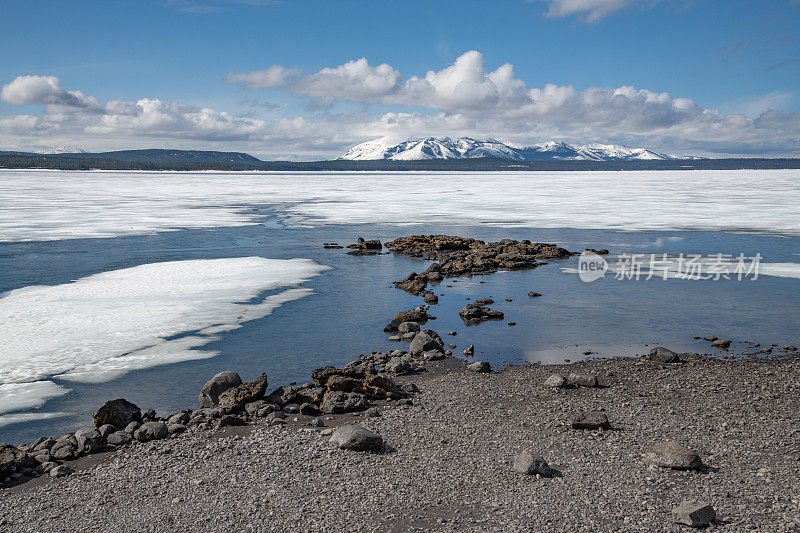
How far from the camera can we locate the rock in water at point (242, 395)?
754 cm

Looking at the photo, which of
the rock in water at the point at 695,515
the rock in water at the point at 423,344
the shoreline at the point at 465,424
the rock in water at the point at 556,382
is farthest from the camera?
the rock in water at the point at 423,344

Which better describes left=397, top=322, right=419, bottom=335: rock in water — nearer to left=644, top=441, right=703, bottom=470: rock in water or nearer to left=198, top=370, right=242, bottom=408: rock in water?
left=198, top=370, right=242, bottom=408: rock in water

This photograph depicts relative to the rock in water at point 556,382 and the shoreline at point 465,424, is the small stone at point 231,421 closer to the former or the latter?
the shoreline at point 465,424

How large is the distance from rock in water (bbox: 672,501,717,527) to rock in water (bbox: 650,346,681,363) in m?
4.49

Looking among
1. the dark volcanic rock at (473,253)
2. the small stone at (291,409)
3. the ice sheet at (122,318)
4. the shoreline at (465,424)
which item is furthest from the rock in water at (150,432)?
the dark volcanic rock at (473,253)

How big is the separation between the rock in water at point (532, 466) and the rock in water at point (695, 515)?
1.15m

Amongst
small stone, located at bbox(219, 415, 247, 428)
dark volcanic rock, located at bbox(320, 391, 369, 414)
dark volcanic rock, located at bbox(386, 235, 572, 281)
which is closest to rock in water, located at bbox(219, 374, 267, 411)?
small stone, located at bbox(219, 415, 247, 428)

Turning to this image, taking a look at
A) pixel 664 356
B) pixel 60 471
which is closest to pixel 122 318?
pixel 60 471

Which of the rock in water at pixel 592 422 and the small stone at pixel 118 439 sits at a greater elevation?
the rock in water at pixel 592 422

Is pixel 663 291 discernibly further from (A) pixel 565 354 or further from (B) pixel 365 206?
(B) pixel 365 206

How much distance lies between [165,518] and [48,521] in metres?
1.00

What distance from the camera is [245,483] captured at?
5750 mm

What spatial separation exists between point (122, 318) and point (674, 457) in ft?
32.3

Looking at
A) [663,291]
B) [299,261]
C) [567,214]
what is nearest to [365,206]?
[567,214]
